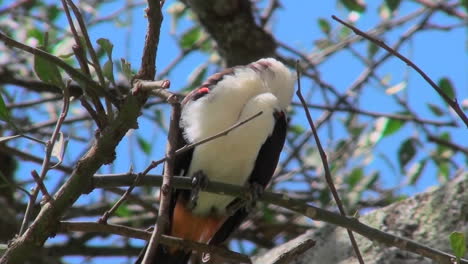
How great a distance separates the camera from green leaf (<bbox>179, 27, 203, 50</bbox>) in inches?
197

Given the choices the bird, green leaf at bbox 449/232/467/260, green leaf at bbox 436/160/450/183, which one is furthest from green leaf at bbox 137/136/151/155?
green leaf at bbox 449/232/467/260

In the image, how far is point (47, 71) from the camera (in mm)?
2279

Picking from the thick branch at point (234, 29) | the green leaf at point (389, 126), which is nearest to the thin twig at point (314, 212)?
the thick branch at point (234, 29)

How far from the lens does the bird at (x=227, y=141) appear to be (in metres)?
3.16

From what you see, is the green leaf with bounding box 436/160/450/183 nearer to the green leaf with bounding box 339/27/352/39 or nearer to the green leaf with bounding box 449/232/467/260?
the green leaf with bounding box 339/27/352/39

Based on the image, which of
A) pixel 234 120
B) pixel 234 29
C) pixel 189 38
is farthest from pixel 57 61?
pixel 189 38

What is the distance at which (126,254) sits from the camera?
14.1ft

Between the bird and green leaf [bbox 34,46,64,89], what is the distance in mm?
941

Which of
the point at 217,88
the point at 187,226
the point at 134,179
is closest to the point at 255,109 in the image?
the point at 217,88

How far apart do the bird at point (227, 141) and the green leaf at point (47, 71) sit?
941 millimetres

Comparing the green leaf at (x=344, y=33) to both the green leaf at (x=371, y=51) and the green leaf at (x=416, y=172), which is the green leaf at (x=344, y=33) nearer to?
the green leaf at (x=371, y=51)

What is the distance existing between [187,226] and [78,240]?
3.88 ft

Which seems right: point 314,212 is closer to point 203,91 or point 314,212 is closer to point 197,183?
point 197,183

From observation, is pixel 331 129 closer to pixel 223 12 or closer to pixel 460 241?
pixel 223 12
